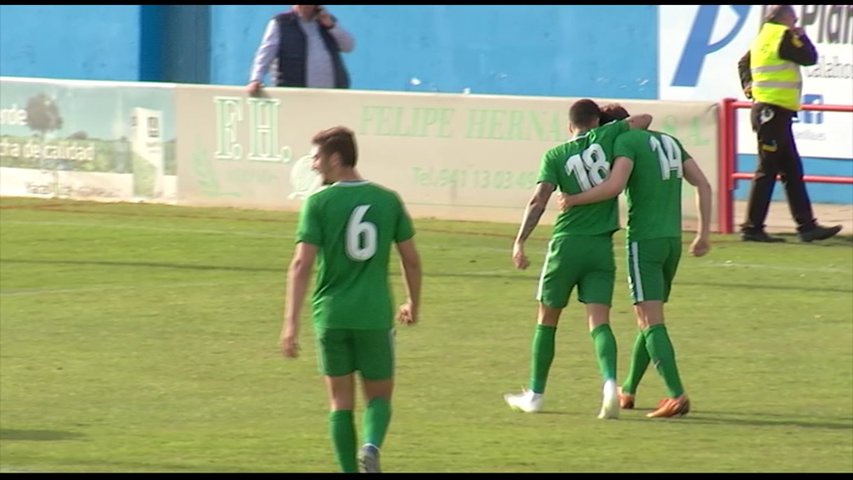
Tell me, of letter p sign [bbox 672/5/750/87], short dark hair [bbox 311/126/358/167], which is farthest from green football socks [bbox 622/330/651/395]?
letter p sign [bbox 672/5/750/87]

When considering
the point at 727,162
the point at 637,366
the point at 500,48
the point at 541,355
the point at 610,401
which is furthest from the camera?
the point at 500,48

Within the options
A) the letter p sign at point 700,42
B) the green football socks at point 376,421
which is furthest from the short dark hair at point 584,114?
the letter p sign at point 700,42

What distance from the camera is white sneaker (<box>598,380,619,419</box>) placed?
Result: 10570mm

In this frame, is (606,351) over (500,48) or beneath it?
beneath

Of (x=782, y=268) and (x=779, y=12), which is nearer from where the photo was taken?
(x=782, y=268)

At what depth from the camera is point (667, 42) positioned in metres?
24.1

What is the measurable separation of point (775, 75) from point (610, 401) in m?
8.27

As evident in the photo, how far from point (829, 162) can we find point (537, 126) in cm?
432

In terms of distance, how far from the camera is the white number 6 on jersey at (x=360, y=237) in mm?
8648

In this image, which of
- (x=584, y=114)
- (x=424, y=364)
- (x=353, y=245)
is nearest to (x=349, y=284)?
(x=353, y=245)

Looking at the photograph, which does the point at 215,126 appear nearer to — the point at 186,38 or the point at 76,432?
the point at 186,38

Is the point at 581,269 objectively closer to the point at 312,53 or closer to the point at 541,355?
the point at 541,355

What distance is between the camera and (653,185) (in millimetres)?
10789
